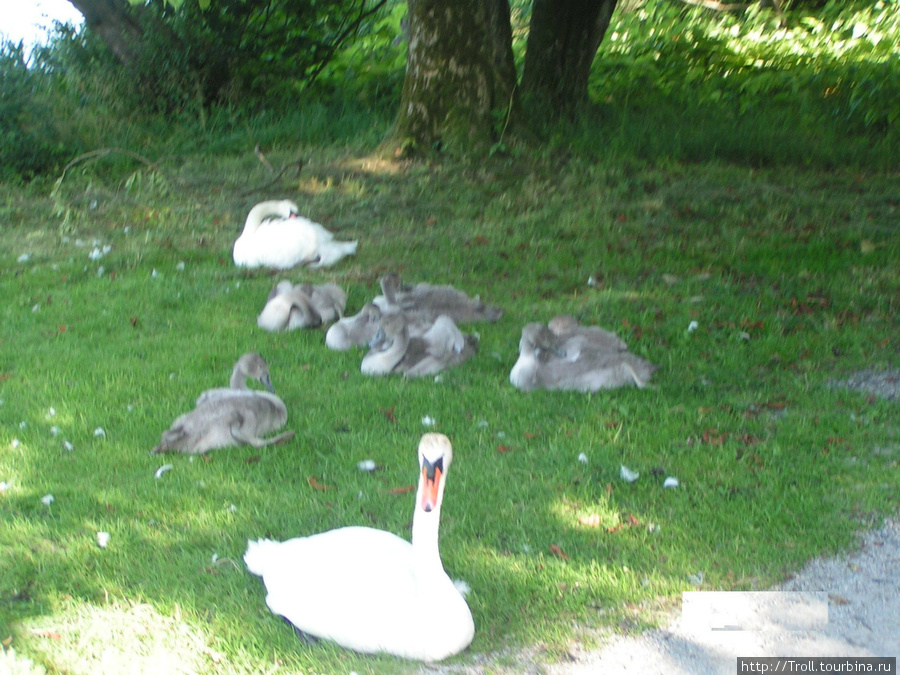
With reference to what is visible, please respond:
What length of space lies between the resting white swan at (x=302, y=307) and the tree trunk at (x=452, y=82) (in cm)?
461

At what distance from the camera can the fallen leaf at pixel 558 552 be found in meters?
4.81

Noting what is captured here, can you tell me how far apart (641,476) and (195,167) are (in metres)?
10.1

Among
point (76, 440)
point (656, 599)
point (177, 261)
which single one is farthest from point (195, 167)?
point (656, 599)

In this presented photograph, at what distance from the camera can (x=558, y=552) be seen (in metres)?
4.86

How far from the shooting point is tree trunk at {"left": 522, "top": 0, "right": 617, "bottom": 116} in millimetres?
13977

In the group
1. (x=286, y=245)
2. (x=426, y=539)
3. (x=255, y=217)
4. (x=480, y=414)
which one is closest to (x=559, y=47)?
(x=255, y=217)

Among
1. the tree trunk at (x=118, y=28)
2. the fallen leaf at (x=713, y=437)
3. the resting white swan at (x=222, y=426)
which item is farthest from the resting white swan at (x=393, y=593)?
the tree trunk at (x=118, y=28)

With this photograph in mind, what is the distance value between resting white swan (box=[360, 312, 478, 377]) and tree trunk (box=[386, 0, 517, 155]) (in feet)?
18.7

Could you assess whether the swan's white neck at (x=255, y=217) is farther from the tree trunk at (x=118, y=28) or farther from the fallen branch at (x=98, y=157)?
the tree trunk at (x=118, y=28)

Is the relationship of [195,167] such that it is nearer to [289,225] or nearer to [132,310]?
[289,225]

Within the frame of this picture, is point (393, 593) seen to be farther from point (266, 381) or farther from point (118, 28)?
point (118, 28)

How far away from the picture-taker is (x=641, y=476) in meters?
5.60

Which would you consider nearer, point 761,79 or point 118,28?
point 118,28

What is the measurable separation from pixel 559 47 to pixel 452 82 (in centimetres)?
238
